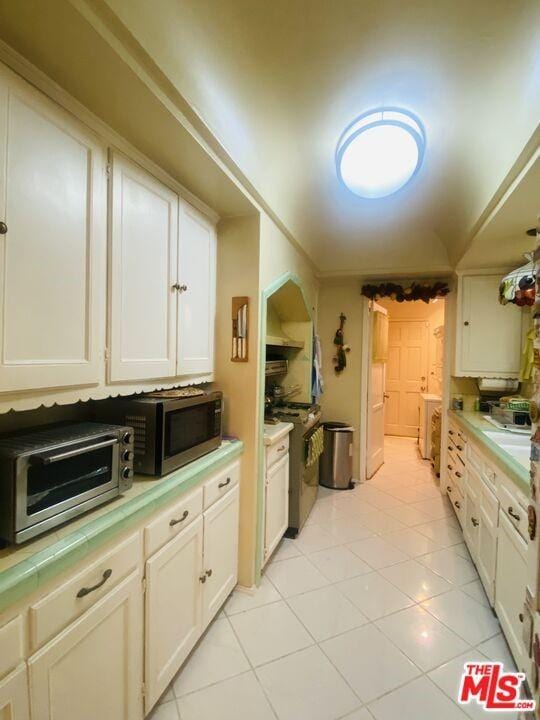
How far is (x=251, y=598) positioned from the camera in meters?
1.98

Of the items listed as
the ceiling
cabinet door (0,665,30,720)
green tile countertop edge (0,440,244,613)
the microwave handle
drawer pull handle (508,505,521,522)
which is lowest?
cabinet door (0,665,30,720)

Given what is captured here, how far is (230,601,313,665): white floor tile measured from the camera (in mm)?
1621

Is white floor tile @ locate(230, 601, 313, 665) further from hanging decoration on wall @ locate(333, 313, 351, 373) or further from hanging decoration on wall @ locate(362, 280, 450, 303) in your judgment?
hanging decoration on wall @ locate(362, 280, 450, 303)

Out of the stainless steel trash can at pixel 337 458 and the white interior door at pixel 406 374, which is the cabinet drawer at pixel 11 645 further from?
the white interior door at pixel 406 374

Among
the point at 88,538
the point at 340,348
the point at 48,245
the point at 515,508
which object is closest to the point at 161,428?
the point at 88,538

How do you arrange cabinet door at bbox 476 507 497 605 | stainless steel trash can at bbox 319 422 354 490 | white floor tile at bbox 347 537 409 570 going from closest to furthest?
cabinet door at bbox 476 507 497 605 < white floor tile at bbox 347 537 409 570 < stainless steel trash can at bbox 319 422 354 490

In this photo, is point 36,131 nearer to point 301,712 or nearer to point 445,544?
point 301,712

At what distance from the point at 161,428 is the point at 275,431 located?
3.34ft

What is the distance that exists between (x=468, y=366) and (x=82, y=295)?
10.6 feet

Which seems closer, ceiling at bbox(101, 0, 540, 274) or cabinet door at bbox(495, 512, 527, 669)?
ceiling at bbox(101, 0, 540, 274)

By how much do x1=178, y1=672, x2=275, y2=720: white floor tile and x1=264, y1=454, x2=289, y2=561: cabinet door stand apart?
2.43ft

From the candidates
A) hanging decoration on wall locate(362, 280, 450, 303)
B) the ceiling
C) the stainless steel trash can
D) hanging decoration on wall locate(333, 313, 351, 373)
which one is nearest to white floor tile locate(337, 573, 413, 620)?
the stainless steel trash can

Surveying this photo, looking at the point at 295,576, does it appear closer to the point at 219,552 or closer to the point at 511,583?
the point at 219,552

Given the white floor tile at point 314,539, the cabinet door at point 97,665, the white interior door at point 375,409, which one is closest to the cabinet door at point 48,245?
the cabinet door at point 97,665
